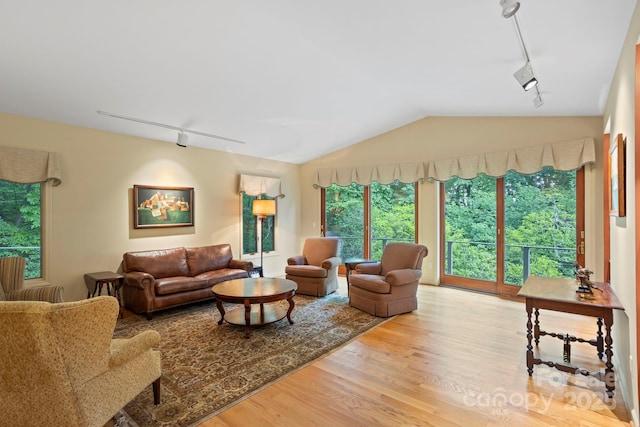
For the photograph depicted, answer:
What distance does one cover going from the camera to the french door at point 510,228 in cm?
451

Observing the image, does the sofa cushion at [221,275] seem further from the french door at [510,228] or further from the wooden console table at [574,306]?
the wooden console table at [574,306]

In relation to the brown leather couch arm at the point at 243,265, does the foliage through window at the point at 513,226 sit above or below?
above

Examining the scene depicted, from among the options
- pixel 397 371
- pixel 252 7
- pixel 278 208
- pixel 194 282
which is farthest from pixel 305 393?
pixel 278 208

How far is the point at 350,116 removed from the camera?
5207mm

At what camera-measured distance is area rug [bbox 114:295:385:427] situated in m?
2.22

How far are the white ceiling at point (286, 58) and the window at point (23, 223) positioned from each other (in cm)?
95

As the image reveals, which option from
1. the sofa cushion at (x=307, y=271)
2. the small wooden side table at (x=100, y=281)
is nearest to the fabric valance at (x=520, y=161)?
the sofa cushion at (x=307, y=271)

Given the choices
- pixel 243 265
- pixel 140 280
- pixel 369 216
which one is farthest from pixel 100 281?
pixel 369 216

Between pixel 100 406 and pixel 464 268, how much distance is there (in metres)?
5.31

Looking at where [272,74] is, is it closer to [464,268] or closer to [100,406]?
[100,406]

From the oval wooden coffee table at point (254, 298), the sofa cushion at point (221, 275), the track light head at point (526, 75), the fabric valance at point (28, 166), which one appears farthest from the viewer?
the sofa cushion at point (221, 275)

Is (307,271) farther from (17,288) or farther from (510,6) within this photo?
(510,6)

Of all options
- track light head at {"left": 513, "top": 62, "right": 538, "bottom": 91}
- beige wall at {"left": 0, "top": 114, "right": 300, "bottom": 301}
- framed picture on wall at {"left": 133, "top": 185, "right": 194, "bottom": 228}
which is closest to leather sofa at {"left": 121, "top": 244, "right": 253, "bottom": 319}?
beige wall at {"left": 0, "top": 114, "right": 300, "bottom": 301}

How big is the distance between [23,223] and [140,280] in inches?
62.2
